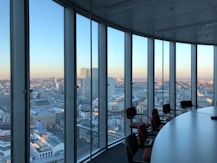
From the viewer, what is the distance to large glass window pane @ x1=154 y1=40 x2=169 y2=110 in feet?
21.0

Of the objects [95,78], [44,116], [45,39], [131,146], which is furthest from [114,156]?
[45,39]

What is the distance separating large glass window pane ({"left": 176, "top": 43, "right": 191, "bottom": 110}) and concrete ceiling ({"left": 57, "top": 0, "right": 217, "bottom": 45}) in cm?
143

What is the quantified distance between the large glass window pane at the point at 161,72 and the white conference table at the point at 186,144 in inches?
146

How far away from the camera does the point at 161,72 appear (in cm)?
652

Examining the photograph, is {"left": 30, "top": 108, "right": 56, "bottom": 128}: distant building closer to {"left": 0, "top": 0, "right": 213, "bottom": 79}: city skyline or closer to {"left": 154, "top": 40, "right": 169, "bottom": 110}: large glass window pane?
{"left": 0, "top": 0, "right": 213, "bottom": 79}: city skyline

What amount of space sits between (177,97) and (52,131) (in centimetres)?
513

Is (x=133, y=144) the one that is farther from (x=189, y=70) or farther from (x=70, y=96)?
(x=189, y=70)

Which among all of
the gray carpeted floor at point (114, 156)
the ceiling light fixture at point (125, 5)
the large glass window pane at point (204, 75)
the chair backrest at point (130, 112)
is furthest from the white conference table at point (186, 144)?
the large glass window pane at point (204, 75)

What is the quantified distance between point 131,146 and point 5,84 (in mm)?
1521

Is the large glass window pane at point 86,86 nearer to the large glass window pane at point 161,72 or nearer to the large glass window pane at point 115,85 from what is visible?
the large glass window pane at point 115,85

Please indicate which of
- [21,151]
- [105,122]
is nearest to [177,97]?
[105,122]

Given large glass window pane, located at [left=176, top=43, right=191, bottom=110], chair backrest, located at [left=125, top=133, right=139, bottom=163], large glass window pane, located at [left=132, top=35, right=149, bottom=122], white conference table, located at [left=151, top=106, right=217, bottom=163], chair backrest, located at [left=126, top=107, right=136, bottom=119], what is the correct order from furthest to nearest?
large glass window pane, located at [left=176, top=43, right=191, bottom=110] → large glass window pane, located at [left=132, top=35, right=149, bottom=122] → chair backrest, located at [left=126, top=107, right=136, bottom=119] → chair backrest, located at [left=125, top=133, right=139, bottom=163] → white conference table, located at [left=151, top=106, right=217, bottom=163]

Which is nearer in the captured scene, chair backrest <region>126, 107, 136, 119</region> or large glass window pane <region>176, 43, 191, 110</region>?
chair backrest <region>126, 107, 136, 119</region>

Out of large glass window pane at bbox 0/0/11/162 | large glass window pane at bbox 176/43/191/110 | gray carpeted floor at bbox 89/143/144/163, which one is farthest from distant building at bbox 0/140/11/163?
large glass window pane at bbox 176/43/191/110
